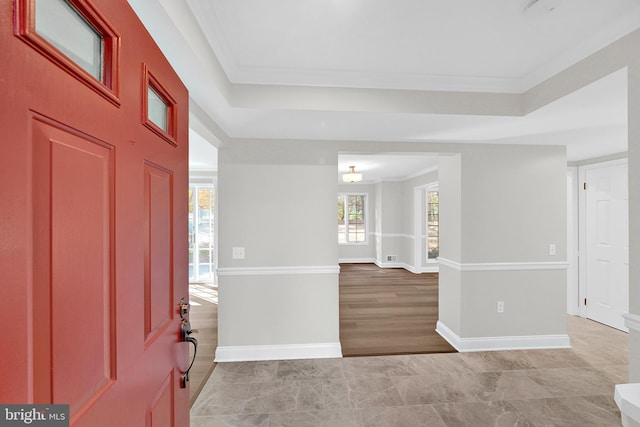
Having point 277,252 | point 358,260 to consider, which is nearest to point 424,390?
point 277,252

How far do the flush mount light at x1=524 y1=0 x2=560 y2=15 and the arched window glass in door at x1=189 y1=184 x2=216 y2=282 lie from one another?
219 inches

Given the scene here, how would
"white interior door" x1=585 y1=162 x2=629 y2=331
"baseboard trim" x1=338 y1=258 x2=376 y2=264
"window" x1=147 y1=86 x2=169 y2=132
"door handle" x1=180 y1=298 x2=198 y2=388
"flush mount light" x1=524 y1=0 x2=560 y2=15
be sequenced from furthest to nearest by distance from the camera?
1. "baseboard trim" x1=338 y1=258 x2=376 y2=264
2. "white interior door" x1=585 y1=162 x2=629 y2=331
3. "flush mount light" x1=524 y1=0 x2=560 y2=15
4. "door handle" x1=180 y1=298 x2=198 y2=388
5. "window" x1=147 y1=86 x2=169 y2=132

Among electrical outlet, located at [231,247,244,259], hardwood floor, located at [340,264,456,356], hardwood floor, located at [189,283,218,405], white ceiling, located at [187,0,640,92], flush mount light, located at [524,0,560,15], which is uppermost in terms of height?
white ceiling, located at [187,0,640,92]

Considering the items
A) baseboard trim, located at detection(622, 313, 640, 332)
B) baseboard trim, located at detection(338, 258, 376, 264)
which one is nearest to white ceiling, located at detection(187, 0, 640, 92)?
baseboard trim, located at detection(622, 313, 640, 332)

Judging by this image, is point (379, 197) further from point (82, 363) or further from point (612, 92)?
point (82, 363)

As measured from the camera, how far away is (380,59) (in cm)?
194

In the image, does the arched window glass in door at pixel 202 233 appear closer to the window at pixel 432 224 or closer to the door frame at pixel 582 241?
the window at pixel 432 224

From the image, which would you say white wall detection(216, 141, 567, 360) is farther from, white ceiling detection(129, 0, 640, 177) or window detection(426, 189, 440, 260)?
window detection(426, 189, 440, 260)

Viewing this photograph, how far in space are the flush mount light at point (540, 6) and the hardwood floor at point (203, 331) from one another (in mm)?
3079

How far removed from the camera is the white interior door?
339cm

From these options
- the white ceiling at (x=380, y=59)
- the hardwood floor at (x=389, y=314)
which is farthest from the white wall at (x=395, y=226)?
the white ceiling at (x=380, y=59)

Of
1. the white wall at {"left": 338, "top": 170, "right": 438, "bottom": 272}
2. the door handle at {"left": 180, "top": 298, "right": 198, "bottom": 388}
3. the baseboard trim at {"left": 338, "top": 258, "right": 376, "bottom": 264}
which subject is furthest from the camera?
the baseboard trim at {"left": 338, "top": 258, "right": 376, "bottom": 264}

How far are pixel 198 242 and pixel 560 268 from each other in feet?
19.6

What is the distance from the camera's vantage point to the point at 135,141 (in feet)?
2.60
